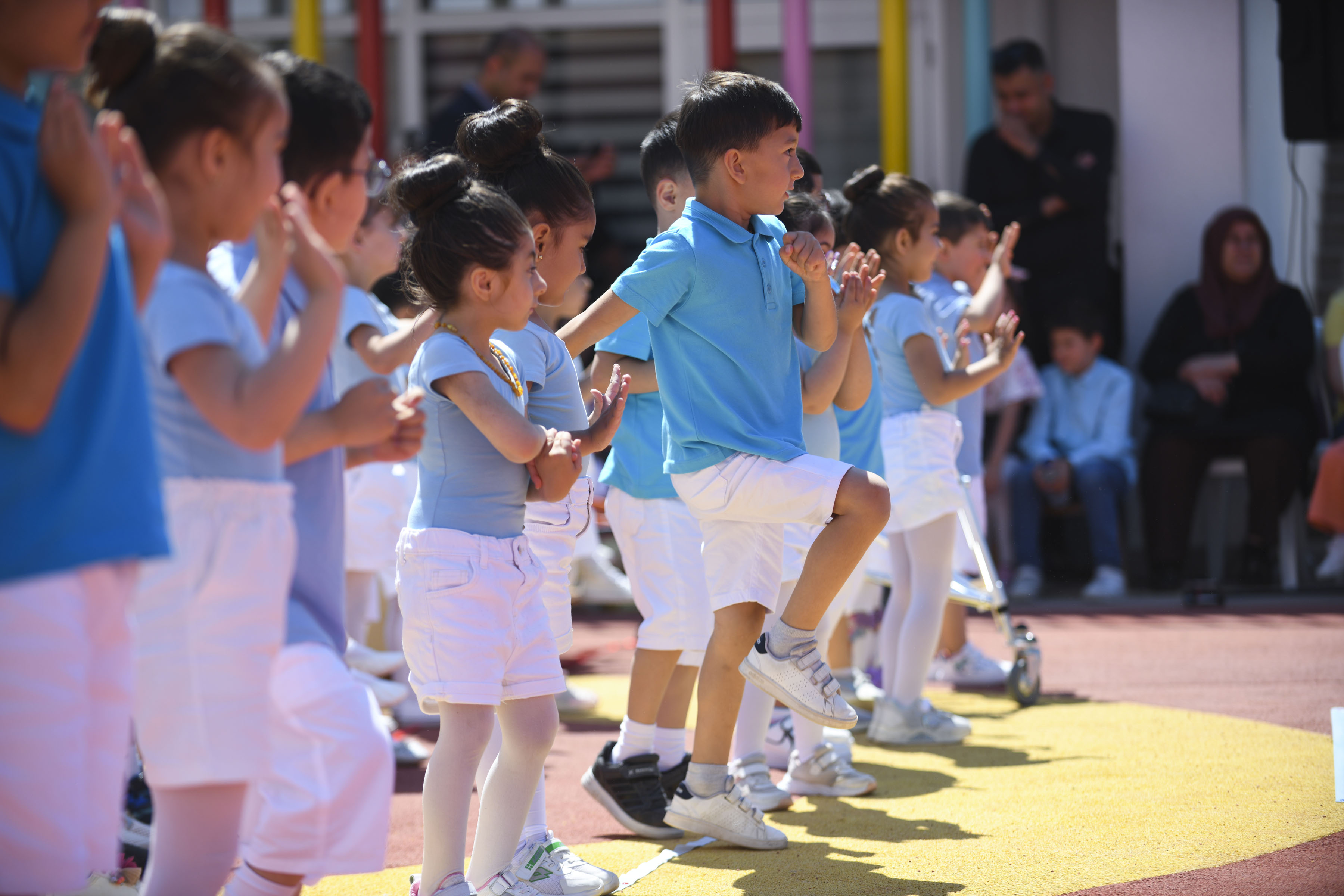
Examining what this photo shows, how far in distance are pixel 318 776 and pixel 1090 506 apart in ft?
20.5

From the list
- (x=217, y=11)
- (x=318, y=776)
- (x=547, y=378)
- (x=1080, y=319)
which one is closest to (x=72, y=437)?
(x=318, y=776)

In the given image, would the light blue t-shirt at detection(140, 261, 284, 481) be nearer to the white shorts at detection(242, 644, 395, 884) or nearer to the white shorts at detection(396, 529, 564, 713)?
the white shorts at detection(242, 644, 395, 884)

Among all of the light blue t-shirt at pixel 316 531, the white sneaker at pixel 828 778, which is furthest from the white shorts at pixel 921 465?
the light blue t-shirt at pixel 316 531

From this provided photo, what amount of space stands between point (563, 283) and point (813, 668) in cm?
101

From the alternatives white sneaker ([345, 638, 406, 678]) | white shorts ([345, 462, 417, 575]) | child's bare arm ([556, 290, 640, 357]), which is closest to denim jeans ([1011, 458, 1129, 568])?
white shorts ([345, 462, 417, 575])

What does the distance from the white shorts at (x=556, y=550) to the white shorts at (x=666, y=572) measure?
426mm

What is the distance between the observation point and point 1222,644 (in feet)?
19.1

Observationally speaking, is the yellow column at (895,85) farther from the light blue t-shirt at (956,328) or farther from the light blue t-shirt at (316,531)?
the light blue t-shirt at (316,531)

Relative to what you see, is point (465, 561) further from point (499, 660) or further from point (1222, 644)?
point (1222, 644)

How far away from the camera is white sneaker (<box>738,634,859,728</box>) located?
294 centimetres

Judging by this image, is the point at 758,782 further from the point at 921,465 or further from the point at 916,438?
the point at 916,438

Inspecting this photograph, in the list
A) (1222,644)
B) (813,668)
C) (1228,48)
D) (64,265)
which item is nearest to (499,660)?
(813,668)

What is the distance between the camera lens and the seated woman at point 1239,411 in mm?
7445

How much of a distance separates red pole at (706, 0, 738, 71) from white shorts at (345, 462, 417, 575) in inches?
167
